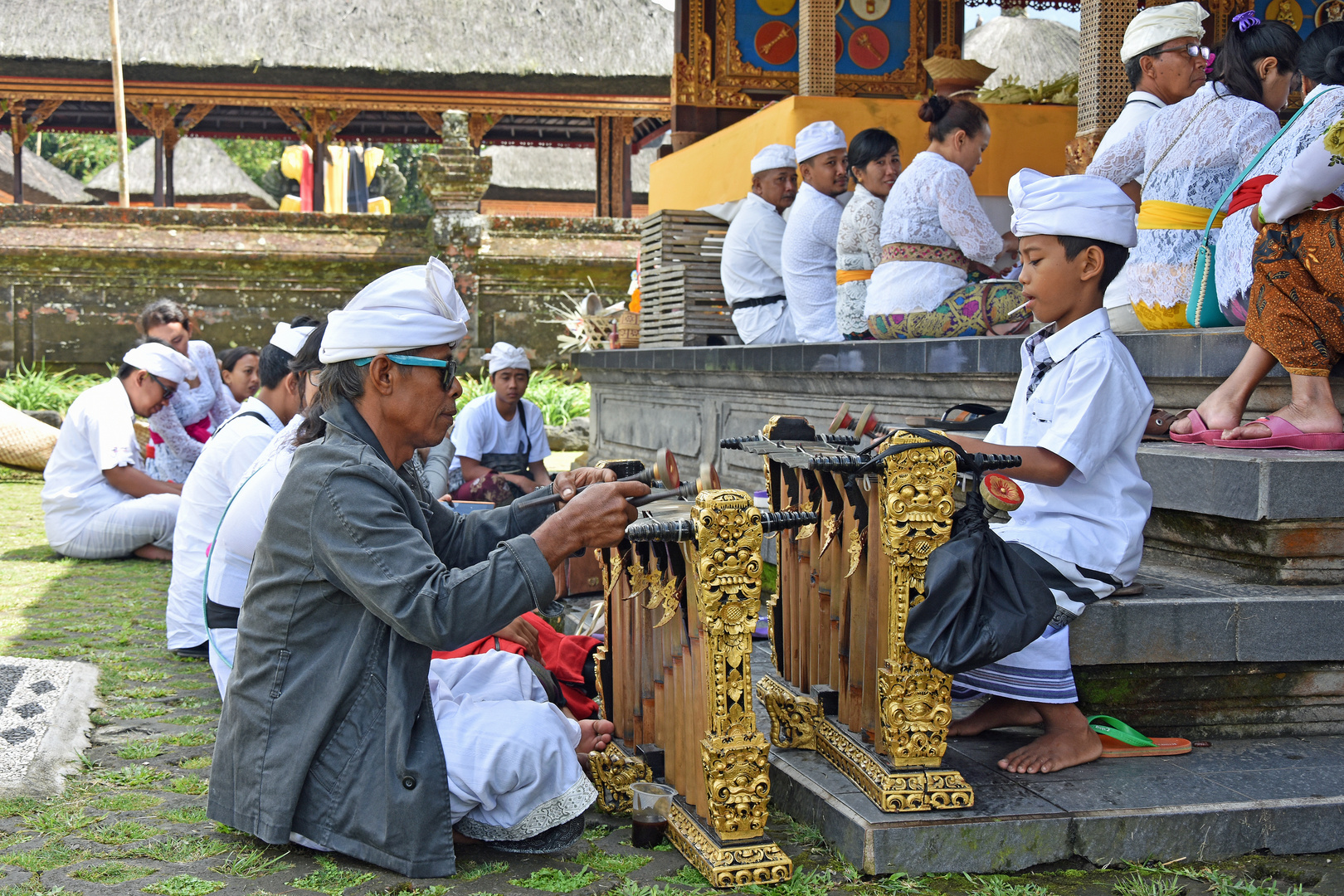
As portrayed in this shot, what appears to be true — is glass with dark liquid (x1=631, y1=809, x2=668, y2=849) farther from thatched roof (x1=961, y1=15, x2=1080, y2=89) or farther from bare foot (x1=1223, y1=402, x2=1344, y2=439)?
thatched roof (x1=961, y1=15, x2=1080, y2=89)

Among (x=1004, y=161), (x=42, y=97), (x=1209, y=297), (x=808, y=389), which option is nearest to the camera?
(x=1209, y=297)

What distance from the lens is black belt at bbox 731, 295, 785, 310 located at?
299 inches

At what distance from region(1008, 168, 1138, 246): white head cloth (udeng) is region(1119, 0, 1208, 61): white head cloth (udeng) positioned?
7.95ft

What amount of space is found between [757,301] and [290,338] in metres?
3.45

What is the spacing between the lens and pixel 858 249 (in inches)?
256

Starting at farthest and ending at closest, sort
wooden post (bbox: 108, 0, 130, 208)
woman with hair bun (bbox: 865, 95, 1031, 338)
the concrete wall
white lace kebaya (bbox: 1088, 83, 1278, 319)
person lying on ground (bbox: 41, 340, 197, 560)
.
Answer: wooden post (bbox: 108, 0, 130, 208), the concrete wall, person lying on ground (bbox: 41, 340, 197, 560), woman with hair bun (bbox: 865, 95, 1031, 338), white lace kebaya (bbox: 1088, 83, 1278, 319)

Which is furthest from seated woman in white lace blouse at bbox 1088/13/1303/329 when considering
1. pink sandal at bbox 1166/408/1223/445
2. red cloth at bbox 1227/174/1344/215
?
pink sandal at bbox 1166/408/1223/445

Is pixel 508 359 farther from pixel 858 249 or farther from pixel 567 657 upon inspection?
pixel 567 657

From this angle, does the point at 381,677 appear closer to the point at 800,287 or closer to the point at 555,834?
the point at 555,834

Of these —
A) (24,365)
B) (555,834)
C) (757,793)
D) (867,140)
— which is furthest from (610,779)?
(24,365)

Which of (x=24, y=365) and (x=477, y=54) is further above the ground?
(x=477, y=54)

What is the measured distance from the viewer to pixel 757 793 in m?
2.53

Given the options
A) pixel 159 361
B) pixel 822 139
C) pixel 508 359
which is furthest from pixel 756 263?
pixel 159 361

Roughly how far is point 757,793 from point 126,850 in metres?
1.53
